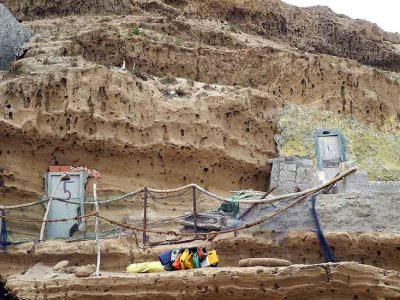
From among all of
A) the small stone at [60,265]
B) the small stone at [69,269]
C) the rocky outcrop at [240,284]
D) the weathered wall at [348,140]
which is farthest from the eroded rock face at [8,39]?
the rocky outcrop at [240,284]

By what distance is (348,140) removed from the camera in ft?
51.1

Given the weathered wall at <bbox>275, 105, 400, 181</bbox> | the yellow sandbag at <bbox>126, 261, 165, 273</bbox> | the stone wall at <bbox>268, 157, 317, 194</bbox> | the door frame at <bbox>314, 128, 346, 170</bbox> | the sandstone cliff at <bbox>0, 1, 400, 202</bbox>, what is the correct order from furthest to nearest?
the weathered wall at <bbox>275, 105, 400, 181</bbox> → the door frame at <bbox>314, 128, 346, 170</bbox> → the stone wall at <bbox>268, 157, 317, 194</bbox> → the sandstone cliff at <bbox>0, 1, 400, 202</bbox> → the yellow sandbag at <bbox>126, 261, 165, 273</bbox>

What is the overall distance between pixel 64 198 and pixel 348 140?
756 cm

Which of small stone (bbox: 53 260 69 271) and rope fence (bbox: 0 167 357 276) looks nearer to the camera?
rope fence (bbox: 0 167 357 276)

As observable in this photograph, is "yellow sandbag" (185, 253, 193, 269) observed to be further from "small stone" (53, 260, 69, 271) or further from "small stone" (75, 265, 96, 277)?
"small stone" (53, 260, 69, 271)

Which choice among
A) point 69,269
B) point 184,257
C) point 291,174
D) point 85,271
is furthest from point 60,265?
point 291,174

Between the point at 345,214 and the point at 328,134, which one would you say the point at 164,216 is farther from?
the point at 328,134

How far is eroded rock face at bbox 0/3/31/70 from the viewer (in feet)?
52.0

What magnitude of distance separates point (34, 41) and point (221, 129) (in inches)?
264

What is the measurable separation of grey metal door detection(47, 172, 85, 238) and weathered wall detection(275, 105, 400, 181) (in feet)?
17.2

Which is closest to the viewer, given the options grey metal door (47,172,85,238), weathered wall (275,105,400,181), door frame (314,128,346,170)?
grey metal door (47,172,85,238)

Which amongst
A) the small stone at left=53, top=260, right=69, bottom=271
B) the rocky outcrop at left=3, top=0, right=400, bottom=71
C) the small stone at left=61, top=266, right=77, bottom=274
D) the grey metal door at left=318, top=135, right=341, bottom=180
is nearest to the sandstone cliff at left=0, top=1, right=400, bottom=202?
the rocky outcrop at left=3, top=0, right=400, bottom=71

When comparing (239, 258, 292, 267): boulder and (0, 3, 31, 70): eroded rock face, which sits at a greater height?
(0, 3, 31, 70): eroded rock face

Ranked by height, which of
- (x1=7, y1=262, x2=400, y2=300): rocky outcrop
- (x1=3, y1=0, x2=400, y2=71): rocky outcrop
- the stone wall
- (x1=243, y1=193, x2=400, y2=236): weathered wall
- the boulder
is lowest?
(x1=7, y1=262, x2=400, y2=300): rocky outcrop
